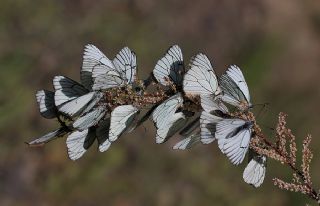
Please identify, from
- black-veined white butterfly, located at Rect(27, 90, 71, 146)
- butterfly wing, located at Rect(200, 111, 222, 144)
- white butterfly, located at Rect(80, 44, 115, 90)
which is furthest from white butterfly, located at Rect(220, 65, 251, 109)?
black-veined white butterfly, located at Rect(27, 90, 71, 146)

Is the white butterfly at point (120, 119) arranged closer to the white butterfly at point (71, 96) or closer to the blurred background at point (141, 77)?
the white butterfly at point (71, 96)

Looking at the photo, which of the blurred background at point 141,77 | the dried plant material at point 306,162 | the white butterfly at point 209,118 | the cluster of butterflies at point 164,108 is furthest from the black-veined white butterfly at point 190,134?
the blurred background at point 141,77

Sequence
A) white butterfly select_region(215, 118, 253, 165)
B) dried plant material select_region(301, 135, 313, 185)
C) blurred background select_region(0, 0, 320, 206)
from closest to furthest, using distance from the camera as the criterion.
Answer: white butterfly select_region(215, 118, 253, 165) → dried plant material select_region(301, 135, 313, 185) → blurred background select_region(0, 0, 320, 206)

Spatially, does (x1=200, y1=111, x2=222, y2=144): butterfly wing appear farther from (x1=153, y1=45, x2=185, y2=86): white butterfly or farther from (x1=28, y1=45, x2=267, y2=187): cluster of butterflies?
(x1=153, y1=45, x2=185, y2=86): white butterfly

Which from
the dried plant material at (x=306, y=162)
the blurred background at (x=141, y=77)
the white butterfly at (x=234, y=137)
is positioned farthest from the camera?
the blurred background at (x=141, y=77)

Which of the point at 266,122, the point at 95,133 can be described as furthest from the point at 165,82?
the point at 266,122

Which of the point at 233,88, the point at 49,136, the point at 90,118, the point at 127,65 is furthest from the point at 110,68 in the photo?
the point at 233,88

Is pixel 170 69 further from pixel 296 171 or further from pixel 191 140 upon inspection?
pixel 296 171

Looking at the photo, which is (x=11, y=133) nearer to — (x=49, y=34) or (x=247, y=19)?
(x=49, y=34)
